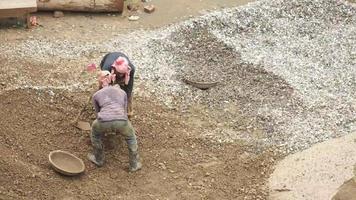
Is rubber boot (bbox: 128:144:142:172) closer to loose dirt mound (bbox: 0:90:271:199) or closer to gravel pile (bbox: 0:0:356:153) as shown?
loose dirt mound (bbox: 0:90:271:199)

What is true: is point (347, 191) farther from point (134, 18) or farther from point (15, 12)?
point (15, 12)

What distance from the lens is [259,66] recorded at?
984cm

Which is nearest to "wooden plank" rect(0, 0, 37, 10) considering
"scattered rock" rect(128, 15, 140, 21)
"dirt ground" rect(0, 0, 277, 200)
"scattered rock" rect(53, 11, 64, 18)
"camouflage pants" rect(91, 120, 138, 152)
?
"scattered rock" rect(53, 11, 64, 18)

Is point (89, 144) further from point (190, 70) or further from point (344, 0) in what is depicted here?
point (344, 0)

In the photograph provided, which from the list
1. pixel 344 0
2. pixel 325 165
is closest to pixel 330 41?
pixel 344 0

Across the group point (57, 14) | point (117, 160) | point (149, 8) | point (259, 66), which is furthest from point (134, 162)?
point (149, 8)

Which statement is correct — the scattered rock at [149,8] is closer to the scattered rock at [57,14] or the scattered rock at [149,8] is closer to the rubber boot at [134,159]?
the scattered rock at [57,14]

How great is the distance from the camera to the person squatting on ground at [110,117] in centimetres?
714

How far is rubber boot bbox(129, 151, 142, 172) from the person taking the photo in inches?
290

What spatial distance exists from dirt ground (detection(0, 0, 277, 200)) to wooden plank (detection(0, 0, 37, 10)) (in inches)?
49.7

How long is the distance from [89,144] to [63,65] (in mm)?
2083

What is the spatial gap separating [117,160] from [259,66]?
10.6 feet

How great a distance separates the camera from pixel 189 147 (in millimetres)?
8055

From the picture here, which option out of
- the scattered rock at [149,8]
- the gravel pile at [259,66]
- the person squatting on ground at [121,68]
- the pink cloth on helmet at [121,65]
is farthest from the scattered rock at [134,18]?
the pink cloth on helmet at [121,65]
